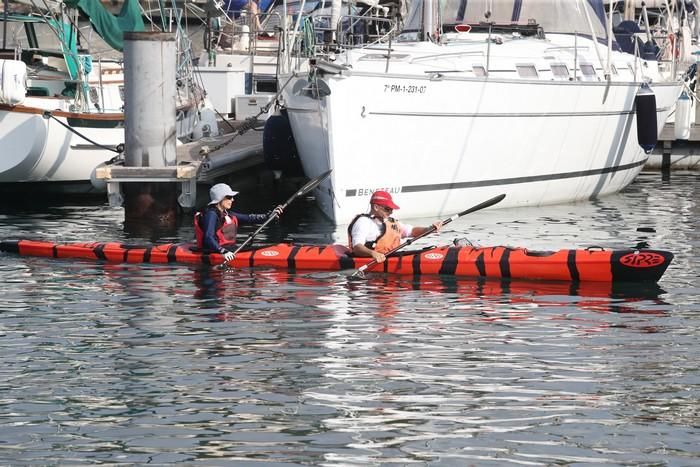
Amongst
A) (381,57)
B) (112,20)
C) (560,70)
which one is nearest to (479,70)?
(381,57)

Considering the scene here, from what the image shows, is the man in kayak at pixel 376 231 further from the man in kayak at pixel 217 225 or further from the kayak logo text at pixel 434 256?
the man in kayak at pixel 217 225

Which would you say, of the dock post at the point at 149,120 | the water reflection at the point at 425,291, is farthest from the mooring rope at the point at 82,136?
the water reflection at the point at 425,291

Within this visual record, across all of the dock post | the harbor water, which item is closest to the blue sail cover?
the dock post

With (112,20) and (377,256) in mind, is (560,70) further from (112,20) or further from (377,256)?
(112,20)

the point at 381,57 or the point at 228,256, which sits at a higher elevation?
the point at 381,57

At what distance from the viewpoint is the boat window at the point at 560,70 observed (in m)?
18.4

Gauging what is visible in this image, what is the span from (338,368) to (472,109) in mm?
8263

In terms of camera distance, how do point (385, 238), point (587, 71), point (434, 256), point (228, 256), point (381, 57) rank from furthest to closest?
1. point (587, 71)
2. point (381, 57)
3. point (228, 256)
4. point (385, 238)
5. point (434, 256)

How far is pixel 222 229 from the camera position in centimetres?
1452

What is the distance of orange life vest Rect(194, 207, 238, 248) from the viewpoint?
47.3 ft

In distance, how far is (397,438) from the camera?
25.4 feet

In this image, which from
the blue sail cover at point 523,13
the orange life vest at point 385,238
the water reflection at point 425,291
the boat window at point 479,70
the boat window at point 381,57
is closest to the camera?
the water reflection at point 425,291

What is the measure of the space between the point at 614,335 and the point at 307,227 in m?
7.81

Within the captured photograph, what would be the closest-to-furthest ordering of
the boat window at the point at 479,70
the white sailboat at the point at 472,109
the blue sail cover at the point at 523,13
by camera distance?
the white sailboat at the point at 472,109
the boat window at the point at 479,70
the blue sail cover at the point at 523,13
